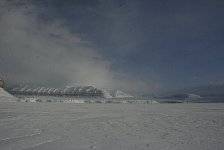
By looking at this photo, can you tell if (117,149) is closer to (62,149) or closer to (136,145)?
(136,145)

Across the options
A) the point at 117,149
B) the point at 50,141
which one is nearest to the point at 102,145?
the point at 117,149

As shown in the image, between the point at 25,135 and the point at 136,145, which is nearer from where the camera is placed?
the point at 136,145

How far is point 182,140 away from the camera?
8492 millimetres

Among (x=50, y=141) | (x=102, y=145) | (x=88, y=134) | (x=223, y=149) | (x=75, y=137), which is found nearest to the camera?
(x=223, y=149)

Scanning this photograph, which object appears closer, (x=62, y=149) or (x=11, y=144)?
(x=62, y=149)

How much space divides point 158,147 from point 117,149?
4.03 feet

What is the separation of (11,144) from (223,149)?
6.20 m

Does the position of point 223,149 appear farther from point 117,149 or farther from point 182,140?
point 117,149

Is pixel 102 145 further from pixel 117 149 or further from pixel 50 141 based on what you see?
pixel 50 141

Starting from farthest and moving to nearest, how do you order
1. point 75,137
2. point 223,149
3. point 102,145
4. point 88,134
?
point 88,134 < point 75,137 < point 102,145 < point 223,149

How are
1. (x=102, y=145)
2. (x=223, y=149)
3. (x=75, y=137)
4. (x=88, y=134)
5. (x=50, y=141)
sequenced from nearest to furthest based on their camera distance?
(x=223, y=149), (x=102, y=145), (x=50, y=141), (x=75, y=137), (x=88, y=134)

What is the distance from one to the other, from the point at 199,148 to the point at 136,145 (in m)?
1.82

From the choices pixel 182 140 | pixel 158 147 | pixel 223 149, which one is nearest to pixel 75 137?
pixel 158 147

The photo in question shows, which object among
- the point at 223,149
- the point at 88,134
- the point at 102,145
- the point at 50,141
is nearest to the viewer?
the point at 223,149
